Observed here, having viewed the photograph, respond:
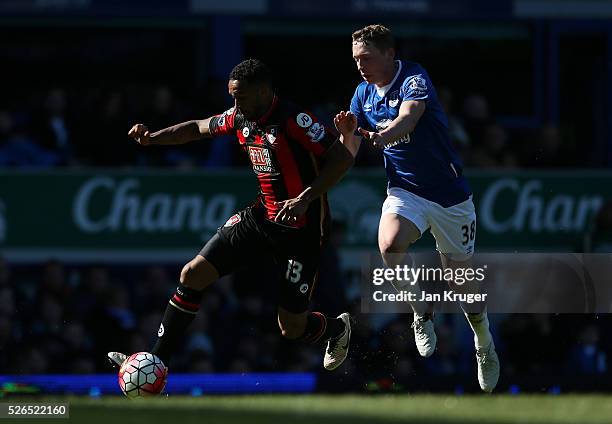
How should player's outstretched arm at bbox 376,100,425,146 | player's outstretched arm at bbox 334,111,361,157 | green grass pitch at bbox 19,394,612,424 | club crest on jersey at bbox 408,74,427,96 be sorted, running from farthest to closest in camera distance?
green grass pitch at bbox 19,394,612,424 < club crest on jersey at bbox 408,74,427,96 < player's outstretched arm at bbox 334,111,361,157 < player's outstretched arm at bbox 376,100,425,146

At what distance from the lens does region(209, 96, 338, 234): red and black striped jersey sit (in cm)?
1211

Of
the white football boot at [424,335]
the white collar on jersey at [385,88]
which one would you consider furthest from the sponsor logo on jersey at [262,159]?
the white football boot at [424,335]

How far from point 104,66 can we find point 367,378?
5324 mm

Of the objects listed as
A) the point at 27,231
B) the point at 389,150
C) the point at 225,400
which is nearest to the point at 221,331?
the point at 225,400

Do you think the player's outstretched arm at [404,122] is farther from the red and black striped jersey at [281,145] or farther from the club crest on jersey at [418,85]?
the red and black striped jersey at [281,145]

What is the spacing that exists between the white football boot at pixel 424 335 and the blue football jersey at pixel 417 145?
3.25ft

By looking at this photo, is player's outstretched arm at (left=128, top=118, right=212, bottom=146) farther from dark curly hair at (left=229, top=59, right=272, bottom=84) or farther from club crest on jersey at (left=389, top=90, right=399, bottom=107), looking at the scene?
club crest on jersey at (left=389, top=90, right=399, bottom=107)

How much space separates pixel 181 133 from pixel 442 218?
211cm

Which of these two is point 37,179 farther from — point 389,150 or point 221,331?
point 389,150

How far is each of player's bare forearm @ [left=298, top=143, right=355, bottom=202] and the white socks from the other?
1.86 meters

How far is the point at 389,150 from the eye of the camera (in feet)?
41.3

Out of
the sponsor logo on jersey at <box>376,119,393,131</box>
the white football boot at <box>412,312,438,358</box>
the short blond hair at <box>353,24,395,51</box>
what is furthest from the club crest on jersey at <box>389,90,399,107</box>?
the white football boot at <box>412,312,438,358</box>

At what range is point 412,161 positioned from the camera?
12523 mm

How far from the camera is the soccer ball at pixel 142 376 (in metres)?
12.2
